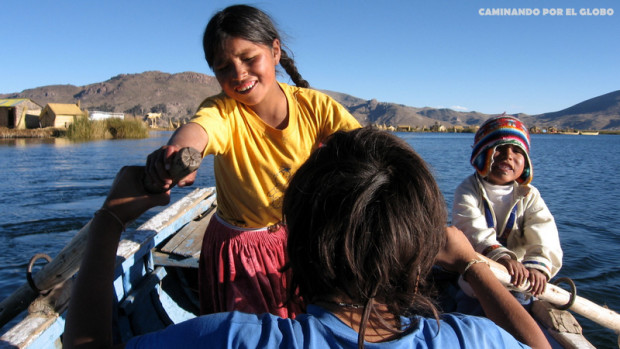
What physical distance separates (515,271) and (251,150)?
57.6 inches

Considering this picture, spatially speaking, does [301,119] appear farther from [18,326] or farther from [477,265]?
[18,326]

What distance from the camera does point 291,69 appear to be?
78.5 inches

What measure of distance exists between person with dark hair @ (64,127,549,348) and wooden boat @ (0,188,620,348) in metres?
0.69

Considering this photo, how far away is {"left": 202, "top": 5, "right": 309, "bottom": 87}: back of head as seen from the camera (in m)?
1.54

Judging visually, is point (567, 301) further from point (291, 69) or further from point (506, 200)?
point (291, 69)

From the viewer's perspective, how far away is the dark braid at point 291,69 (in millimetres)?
1946

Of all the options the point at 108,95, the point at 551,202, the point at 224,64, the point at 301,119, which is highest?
the point at 108,95

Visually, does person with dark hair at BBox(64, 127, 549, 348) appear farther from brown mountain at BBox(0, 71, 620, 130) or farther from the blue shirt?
brown mountain at BBox(0, 71, 620, 130)

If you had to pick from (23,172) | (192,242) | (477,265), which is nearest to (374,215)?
(477,265)

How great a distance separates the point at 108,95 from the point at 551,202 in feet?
478

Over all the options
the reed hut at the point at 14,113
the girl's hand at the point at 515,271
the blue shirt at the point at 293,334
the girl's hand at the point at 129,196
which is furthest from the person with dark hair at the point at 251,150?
the reed hut at the point at 14,113

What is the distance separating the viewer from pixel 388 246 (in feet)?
2.85

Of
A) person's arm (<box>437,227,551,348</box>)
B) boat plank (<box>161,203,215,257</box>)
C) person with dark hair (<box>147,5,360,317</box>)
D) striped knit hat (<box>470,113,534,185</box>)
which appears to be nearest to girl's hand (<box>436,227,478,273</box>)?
person's arm (<box>437,227,551,348</box>)

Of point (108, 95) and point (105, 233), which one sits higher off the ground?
point (108, 95)
